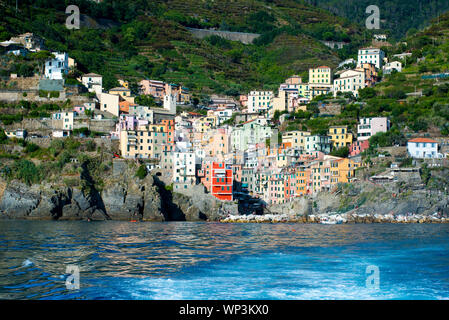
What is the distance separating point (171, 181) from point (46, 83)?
25702 millimetres

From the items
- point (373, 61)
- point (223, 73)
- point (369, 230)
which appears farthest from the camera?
point (223, 73)

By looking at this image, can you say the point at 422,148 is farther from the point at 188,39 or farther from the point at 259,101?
the point at 188,39

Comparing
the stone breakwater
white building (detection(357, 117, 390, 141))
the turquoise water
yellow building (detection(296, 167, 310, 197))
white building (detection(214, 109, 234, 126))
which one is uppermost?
white building (detection(214, 109, 234, 126))

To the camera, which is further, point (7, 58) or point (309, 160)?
point (7, 58)

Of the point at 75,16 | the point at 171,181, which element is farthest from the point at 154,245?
the point at 75,16

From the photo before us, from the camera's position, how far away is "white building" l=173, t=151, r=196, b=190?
225 ft

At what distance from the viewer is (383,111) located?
81.8m


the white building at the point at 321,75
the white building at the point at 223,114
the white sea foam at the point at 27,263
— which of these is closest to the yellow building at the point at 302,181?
the white building at the point at 223,114

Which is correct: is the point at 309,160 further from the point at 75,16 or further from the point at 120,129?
the point at 75,16

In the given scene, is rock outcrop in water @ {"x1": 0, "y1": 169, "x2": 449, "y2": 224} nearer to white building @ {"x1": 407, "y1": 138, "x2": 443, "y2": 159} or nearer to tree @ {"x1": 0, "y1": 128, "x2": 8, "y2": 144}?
white building @ {"x1": 407, "y1": 138, "x2": 443, "y2": 159}

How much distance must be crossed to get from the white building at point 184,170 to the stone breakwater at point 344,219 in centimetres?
687

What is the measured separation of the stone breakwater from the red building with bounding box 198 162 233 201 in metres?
4.41

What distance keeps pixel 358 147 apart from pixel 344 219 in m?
15.3

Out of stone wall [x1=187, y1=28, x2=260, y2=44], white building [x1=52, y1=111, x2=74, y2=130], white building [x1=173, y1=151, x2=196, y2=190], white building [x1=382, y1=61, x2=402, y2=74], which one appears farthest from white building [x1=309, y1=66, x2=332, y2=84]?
stone wall [x1=187, y1=28, x2=260, y2=44]
